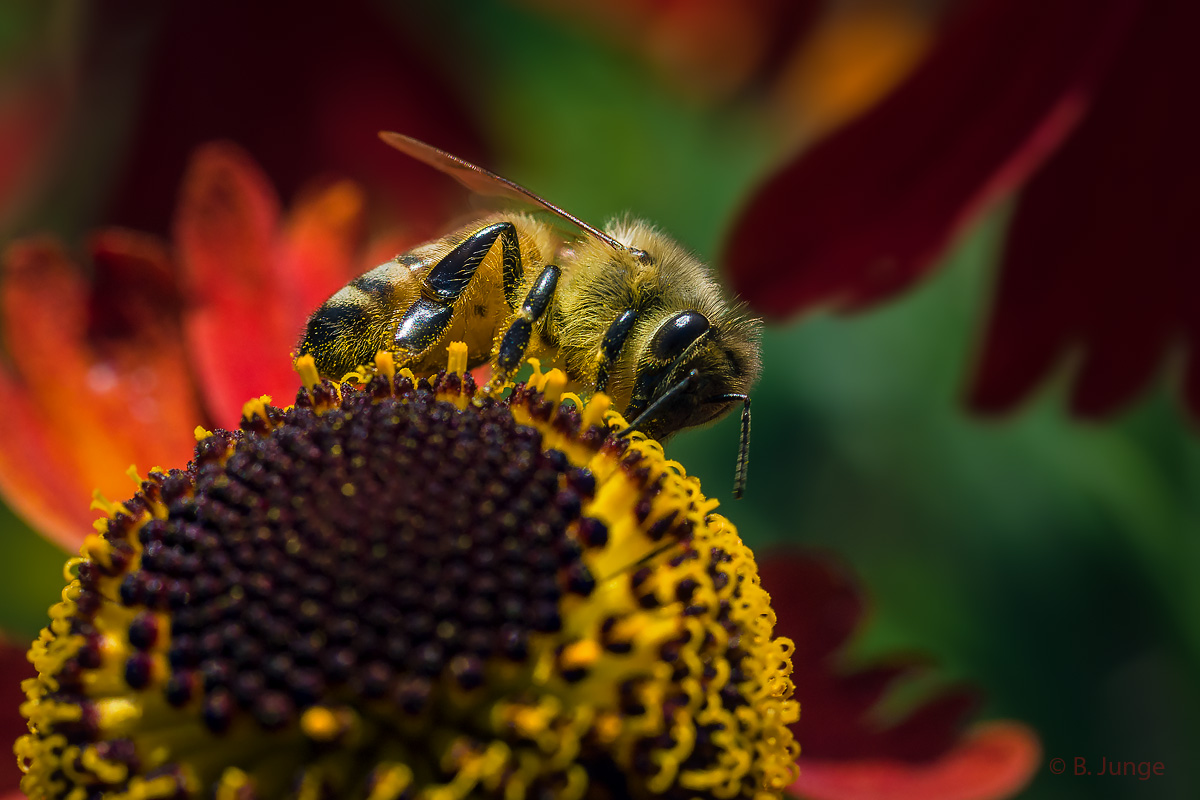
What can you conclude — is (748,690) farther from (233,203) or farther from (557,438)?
(233,203)

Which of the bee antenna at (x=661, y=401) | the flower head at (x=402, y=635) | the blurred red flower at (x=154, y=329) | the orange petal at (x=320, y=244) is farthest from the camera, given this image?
the orange petal at (x=320, y=244)

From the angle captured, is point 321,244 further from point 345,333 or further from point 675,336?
point 675,336

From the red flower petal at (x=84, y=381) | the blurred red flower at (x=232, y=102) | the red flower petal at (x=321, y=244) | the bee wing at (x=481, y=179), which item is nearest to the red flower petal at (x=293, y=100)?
the blurred red flower at (x=232, y=102)

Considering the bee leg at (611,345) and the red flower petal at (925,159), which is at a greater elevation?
the red flower petal at (925,159)

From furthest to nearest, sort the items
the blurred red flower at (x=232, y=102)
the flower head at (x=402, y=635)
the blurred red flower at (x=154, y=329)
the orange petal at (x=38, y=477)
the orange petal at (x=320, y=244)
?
the blurred red flower at (x=232, y=102), the orange petal at (x=320, y=244), the blurred red flower at (x=154, y=329), the orange petal at (x=38, y=477), the flower head at (x=402, y=635)

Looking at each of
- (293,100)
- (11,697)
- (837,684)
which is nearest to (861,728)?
(837,684)

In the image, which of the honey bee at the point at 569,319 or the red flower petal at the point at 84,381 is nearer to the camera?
the honey bee at the point at 569,319

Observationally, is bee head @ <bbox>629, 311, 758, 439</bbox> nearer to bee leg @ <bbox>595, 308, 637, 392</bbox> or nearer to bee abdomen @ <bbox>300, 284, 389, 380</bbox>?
bee leg @ <bbox>595, 308, 637, 392</bbox>

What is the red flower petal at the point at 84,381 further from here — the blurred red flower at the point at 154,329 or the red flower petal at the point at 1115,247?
the red flower petal at the point at 1115,247

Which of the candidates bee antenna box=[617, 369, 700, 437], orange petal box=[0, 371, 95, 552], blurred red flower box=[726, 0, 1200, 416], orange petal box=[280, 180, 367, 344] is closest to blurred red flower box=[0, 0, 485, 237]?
orange petal box=[280, 180, 367, 344]
